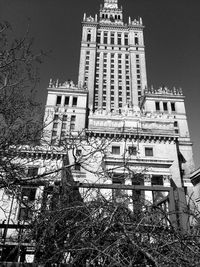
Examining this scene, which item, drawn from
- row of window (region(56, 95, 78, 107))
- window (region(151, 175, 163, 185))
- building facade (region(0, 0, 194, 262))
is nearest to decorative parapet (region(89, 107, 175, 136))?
building facade (region(0, 0, 194, 262))

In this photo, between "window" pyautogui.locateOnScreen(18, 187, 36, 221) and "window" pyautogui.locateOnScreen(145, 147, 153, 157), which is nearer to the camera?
"window" pyautogui.locateOnScreen(18, 187, 36, 221)

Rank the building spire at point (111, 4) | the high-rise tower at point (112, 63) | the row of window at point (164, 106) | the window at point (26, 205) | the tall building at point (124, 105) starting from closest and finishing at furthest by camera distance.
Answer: the window at point (26, 205) → the tall building at point (124, 105) → the row of window at point (164, 106) → the high-rise tower at point (112, 63) → the building spire at point (111, 4)

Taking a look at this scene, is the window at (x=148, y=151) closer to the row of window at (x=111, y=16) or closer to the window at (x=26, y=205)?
the window at (x=26, y=205)

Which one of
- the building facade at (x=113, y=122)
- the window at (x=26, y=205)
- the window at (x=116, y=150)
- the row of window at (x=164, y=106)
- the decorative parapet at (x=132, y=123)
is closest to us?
the window at (x=26, y=205)

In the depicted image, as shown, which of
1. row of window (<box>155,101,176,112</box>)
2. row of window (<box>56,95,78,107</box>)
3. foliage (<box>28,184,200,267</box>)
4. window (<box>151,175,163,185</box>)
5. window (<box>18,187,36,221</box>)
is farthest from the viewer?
row of window (<box>56,95,78,107</box>)

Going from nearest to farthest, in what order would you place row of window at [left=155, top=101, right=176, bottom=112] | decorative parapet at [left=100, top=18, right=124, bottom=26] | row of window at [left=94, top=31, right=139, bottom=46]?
row of window at [left=155, top=101, right=176, bottom=112] < row of window at [left=94, top=31, right=139, bottom=46] < decorative parapet at [left=100, top=18, right=124, bottom=26]

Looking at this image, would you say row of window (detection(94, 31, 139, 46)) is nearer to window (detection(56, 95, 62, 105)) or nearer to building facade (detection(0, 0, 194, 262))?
building facade (detection(0, 0, 194, 262))

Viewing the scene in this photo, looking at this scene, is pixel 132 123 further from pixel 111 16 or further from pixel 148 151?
pixel 111 16

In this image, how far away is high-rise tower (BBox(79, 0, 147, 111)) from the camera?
2687 inches

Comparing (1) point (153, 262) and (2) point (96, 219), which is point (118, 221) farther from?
(1) point (153, 262)

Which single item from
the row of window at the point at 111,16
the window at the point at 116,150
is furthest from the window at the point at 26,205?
the row of window at the point at 111,16

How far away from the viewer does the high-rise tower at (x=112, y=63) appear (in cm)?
6825

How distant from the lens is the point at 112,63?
7631cm

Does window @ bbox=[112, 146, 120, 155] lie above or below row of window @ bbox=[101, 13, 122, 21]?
below
